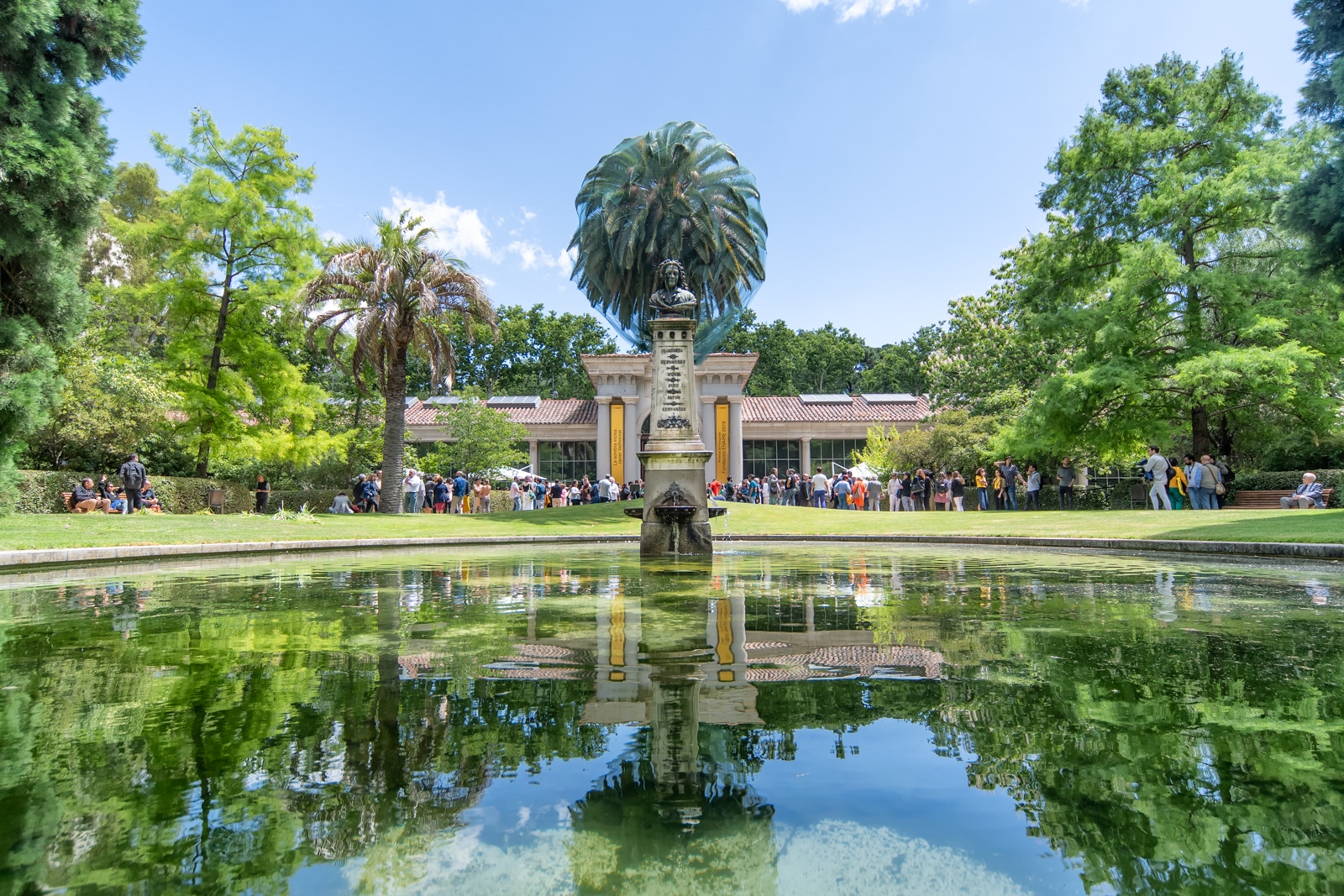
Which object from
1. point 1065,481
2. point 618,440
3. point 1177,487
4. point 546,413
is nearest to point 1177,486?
point 1177,487

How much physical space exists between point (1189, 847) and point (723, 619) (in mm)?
3431

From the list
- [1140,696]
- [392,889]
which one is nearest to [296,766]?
[392,889]

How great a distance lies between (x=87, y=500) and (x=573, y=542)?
13.0m

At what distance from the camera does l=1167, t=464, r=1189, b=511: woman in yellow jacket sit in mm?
21578

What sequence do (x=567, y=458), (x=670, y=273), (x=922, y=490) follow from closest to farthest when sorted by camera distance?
(x=670, y=273), (x=922, y=490), (x=567, y=458)

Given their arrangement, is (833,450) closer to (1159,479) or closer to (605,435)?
(605,435)

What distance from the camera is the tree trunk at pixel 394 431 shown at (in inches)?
957

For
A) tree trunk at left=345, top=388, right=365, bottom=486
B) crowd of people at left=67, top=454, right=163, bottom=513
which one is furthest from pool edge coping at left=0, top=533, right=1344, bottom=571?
tree trunk at left=345, top=388, right=365, bottom=486

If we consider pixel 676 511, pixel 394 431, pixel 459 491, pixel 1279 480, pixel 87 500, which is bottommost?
pixel 676 511

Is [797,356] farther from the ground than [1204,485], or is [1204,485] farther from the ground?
[797,356]

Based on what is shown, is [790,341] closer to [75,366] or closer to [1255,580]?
[75,366]

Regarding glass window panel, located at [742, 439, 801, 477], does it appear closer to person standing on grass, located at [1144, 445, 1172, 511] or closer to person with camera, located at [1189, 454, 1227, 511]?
person standing on grass, located at [1144, 445, 1172, 511]

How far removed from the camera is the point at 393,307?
23859 mm

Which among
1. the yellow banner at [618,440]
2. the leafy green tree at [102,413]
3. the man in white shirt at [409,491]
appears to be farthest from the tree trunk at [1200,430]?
the leafy green tree at [102,413]
